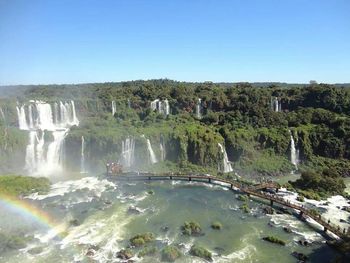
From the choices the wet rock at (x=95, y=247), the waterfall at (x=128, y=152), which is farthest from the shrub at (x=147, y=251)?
the waterfall at (x=128, y=152)

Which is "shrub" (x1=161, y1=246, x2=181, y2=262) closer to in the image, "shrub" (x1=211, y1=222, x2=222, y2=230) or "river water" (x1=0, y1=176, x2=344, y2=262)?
"river water" (x1=0, y1=176, x2=344, y2=262)

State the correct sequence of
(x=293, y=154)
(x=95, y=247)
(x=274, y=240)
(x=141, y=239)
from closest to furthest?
1. (x=95, y=247)
2. (x=141, y=239)
3. (x=274, y=240)
4. (x=293, y=154)

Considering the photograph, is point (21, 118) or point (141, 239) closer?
point (141, 239)

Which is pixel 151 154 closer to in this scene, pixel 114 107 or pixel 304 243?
pixel 114 107

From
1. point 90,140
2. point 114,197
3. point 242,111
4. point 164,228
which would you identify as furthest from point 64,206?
point 242,111

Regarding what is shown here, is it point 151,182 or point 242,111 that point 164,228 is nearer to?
point 151,182

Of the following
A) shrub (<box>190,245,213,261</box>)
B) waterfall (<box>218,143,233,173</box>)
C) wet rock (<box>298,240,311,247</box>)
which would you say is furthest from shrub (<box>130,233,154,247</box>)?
waterfall (<box>218,143,233,173</box>)

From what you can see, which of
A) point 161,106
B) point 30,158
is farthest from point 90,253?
point 161,106
